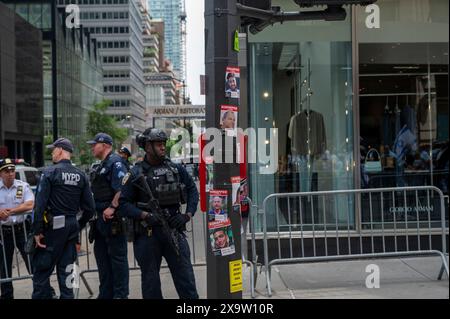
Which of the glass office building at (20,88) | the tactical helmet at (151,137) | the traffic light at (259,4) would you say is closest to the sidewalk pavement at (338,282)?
the tactical helmet at (151,137)

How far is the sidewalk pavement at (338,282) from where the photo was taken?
6.34 m

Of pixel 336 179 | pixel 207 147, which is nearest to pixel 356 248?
pixel 336 179

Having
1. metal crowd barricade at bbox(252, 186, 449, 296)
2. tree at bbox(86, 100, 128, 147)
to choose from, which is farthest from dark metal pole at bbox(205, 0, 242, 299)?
tree at bbox(86, 100, 128, 147)

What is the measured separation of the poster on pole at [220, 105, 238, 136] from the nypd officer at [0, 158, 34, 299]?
11.8ft

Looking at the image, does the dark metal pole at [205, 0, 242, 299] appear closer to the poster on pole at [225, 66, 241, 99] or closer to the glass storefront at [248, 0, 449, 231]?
the poster on pole at [225, 66, 241, 99]

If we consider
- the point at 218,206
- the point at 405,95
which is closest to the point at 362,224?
the point at 405,95

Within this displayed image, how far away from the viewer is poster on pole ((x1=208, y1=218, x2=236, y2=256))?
455cm

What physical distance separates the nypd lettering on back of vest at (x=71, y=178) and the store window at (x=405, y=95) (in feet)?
17.0

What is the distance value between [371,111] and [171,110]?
7.60 m

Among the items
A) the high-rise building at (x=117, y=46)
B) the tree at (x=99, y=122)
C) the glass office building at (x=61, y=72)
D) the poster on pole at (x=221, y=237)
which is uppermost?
the high-rise building at (x=117, y=46)

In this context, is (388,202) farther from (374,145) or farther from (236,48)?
(236,48)

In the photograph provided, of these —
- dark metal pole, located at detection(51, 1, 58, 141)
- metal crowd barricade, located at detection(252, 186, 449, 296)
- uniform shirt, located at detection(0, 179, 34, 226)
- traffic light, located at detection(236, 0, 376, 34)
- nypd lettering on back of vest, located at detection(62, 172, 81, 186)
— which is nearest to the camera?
traffic light, located at detection(236, 0, 376, 34)

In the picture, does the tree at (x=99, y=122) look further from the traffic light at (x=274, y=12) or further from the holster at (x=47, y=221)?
the traffic light at (x=274, y=12)

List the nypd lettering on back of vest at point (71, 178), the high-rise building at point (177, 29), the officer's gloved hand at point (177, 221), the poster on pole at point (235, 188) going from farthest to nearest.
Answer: the high-rise building at point (177, 29), the nypd lettering on back of vest at point (71, 178), the officer's gloved hand at point (177, 221), the poster on pole at point (235, 188)
